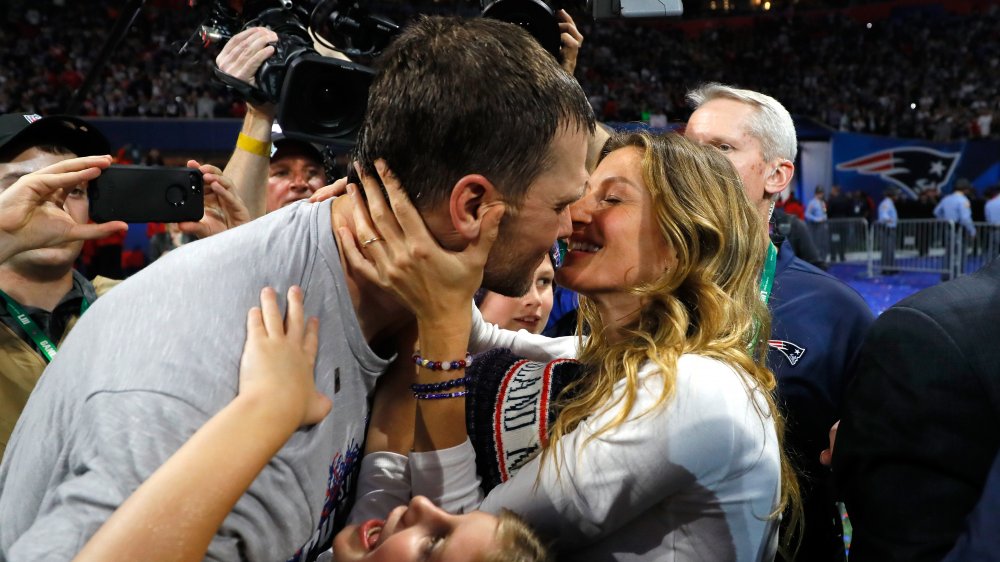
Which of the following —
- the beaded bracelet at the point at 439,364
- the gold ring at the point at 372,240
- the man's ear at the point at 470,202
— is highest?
the man's ear at the point at 470,202

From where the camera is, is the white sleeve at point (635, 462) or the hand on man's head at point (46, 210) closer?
the white sleeve at point (635, 462)

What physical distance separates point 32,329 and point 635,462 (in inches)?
67.5

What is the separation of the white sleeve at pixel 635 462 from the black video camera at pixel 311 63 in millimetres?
927

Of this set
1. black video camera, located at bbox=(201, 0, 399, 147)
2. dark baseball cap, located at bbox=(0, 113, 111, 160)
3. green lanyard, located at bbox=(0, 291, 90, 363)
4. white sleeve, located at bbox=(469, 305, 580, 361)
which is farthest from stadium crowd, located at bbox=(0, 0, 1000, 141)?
white sleeve, located at bbox=(469, 305, 580, 361)

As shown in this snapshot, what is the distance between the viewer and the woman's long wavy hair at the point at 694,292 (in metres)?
1.56

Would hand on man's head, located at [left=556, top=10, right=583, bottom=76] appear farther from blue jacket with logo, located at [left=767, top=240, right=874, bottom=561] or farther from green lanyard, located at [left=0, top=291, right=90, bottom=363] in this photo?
green lanyard, located at [left=0, top=291, right=90, bottom=363]

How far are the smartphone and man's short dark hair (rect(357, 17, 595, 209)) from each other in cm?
58

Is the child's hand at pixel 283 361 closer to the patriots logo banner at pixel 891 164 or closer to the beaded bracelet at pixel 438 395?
the beaded bracelet at pixel 438 395

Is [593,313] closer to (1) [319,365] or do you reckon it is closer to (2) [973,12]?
(1) [319,365]

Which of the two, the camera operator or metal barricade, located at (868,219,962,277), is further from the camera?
metal barricade, located at (868,219,962,277)

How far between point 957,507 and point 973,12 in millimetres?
26829

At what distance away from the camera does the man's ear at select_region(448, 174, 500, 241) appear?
4.42ft

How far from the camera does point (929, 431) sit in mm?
1200

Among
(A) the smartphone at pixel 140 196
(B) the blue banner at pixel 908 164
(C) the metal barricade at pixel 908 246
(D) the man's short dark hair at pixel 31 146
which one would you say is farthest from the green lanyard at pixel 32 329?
(B) the blue banner at pixel 908 164
